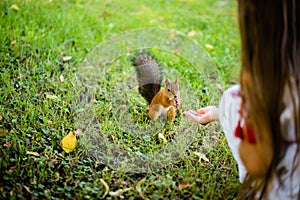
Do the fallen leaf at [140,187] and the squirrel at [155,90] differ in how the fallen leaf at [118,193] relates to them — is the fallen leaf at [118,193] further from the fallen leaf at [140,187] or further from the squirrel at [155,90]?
the squirrel at [155,90]

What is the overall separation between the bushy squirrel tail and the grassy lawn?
60mm

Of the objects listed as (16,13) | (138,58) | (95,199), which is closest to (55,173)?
(95,199)

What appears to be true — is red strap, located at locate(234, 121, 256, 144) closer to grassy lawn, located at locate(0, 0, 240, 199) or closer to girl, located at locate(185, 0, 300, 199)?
girl, located at locate(185, 0, 300, 199)

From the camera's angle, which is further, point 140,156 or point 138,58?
point 138,58

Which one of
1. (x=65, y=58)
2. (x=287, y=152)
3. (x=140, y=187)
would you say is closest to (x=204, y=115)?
(x=140, y=187)

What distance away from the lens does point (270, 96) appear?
1.33 metres

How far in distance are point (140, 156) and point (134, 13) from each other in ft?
4.70

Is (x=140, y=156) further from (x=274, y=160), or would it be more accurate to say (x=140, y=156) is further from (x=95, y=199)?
(x=274, y=160)

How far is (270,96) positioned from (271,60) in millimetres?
102

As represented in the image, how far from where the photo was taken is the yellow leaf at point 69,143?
191 cm

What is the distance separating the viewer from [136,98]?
7.36 ft

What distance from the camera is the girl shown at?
50.3 inches

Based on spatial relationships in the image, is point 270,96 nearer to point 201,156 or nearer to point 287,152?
point 287,152

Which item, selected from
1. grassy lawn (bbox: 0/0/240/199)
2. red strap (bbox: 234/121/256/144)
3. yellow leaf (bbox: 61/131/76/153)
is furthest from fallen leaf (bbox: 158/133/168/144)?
red strap (bbox: 234/121/256/144)
